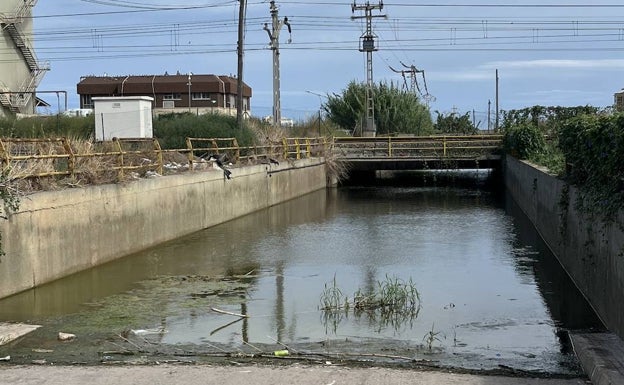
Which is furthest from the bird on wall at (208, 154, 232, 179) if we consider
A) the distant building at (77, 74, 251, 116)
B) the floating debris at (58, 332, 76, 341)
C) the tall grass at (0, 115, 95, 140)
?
the distant building at (77, 74, 251, 116)

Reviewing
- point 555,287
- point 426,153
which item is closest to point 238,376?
point 555,287

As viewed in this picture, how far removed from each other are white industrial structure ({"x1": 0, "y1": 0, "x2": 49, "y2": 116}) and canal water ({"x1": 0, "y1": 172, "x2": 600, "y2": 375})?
34.6 m

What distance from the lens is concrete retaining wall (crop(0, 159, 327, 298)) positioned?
12578 mm

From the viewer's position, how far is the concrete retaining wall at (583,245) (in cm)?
937

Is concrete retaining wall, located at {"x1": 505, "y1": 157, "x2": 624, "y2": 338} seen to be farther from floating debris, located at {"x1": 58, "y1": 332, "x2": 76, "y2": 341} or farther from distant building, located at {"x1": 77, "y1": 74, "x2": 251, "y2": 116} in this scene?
distant building, located at {"x1": 77, "y1": 74, "x2": 251, "y2": 116}

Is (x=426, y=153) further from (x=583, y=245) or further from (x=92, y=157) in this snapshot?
(x=583, y=245)

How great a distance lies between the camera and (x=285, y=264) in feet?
51.0

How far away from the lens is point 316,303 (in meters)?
11.6

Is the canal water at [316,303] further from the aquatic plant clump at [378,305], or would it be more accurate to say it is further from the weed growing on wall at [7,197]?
the weed growing on wall at [7,197]

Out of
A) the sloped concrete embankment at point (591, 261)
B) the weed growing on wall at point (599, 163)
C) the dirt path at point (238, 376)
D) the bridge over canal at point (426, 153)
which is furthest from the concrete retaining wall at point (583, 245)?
the bridge over canal at point (426, 153)

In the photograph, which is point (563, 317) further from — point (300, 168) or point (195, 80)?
point (195, 80)

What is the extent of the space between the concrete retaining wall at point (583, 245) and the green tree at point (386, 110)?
38.8 m

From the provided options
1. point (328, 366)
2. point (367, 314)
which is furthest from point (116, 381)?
point (367, 314)

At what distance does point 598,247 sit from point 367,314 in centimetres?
342
